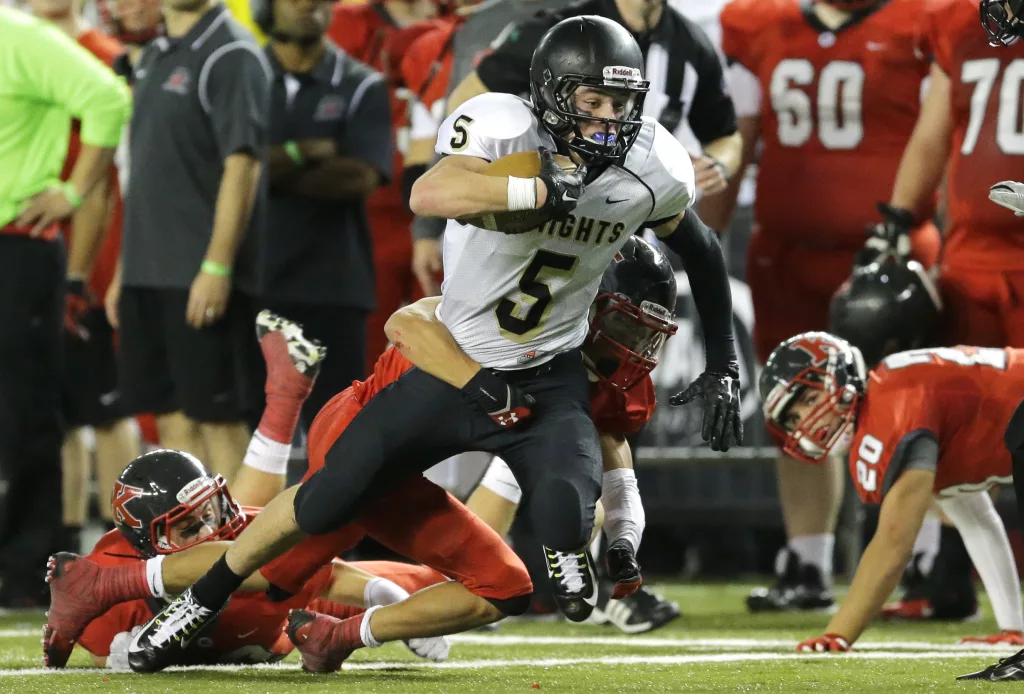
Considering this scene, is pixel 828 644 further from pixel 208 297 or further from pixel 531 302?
pixel 208 297

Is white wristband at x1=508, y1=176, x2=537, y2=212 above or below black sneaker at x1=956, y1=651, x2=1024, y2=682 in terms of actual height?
above

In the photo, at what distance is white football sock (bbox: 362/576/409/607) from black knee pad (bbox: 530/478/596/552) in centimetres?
78

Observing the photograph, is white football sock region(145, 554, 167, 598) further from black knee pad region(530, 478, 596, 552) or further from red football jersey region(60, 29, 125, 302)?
red football jersey region(60, 29, 125, 302)

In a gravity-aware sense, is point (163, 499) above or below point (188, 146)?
below

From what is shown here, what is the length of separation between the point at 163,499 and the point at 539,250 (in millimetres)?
1159

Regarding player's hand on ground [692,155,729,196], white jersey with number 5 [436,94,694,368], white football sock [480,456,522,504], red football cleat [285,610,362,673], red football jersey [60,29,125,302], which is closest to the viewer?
white jersey with number 5 [436,94,694,368]

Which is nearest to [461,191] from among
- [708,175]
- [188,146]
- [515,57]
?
[515,57]

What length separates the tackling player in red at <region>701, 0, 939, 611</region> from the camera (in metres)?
5.61

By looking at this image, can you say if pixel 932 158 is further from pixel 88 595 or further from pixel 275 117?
pixel 88 595

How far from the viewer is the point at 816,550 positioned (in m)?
5.61

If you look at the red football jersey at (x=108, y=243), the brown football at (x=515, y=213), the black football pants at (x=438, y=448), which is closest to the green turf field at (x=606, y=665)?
the black football pants at (x=438, y=448)

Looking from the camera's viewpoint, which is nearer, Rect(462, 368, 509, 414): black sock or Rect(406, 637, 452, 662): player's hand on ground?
Rect(462, 368, 509, 414): black sock

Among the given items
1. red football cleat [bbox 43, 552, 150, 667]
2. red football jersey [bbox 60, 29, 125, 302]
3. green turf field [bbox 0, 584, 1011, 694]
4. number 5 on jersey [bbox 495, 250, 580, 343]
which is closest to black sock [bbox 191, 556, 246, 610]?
green turf field [bbox 0, 584, 1011, 694]

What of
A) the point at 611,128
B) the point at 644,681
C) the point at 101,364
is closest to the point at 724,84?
the point at 611,128
